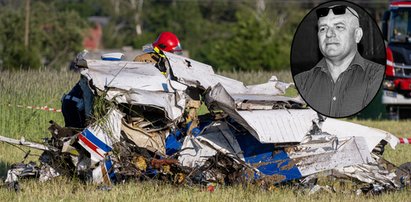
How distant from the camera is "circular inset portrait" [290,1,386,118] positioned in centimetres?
867

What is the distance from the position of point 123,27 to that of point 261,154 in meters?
92.0

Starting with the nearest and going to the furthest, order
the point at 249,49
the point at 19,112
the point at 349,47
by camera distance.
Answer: the point at 349,47
the point at 19,112
the point at 249,49

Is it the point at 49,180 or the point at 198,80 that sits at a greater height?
the point at 198,80

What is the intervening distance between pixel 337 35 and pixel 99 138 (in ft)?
9.04

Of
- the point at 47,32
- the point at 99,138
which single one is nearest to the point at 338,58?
the point at 99,138

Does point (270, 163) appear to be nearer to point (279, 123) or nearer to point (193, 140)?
point (279, 123)

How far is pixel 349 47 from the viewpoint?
8.73m

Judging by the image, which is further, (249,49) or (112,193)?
(249,49)

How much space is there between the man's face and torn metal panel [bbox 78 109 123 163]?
2474 millimetres

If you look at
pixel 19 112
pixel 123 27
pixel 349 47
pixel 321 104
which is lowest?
pixel 123 27

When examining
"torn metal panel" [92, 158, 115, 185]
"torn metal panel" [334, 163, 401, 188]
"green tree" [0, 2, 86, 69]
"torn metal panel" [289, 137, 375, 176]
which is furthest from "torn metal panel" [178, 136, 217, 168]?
"green tree" [0, 2, 86, 69]

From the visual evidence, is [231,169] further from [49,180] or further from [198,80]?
[49,180]

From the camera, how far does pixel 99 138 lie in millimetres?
9727


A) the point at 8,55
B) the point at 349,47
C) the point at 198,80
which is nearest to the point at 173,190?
the point at 198,80
